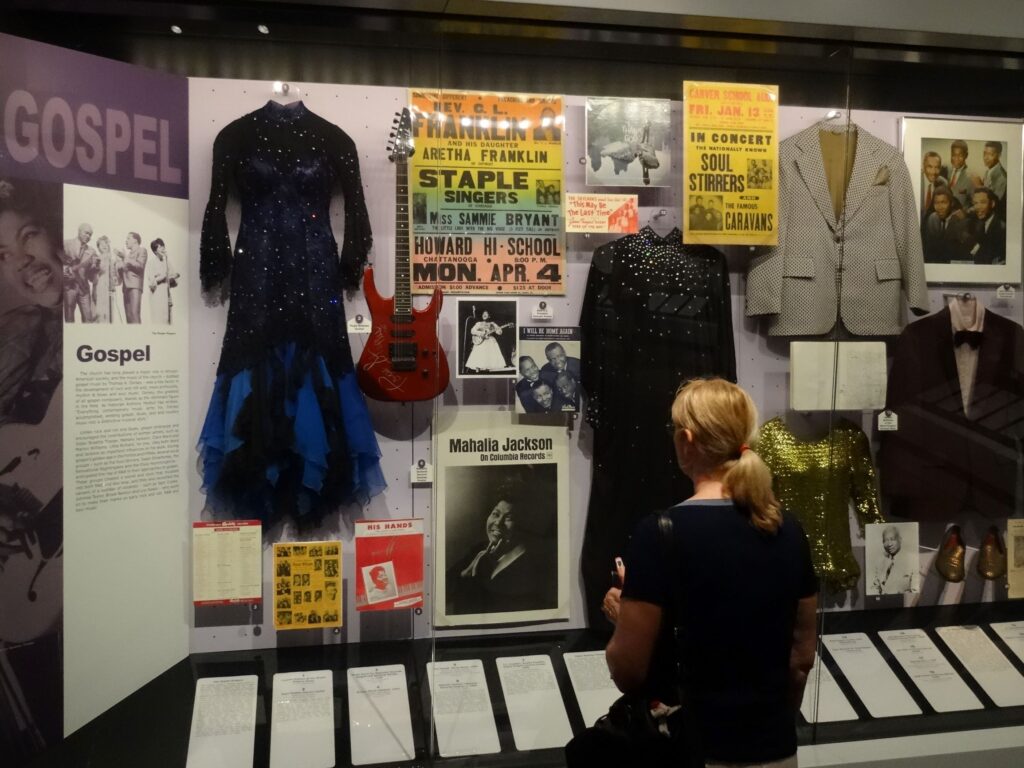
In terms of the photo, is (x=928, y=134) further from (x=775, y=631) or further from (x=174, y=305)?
(x=174, y=305)

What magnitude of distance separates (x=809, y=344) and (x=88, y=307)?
2104mm

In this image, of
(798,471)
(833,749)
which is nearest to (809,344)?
(798,471)

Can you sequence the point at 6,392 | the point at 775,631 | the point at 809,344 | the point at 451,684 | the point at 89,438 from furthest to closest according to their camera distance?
1. the point at 809,344
2. the point at 451,684
3. the point at 89,438
4. the point at 6,392
5. the point at 775,631

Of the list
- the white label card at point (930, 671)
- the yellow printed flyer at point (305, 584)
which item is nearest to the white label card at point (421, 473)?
the yellow printed flyer at point (305, 584)

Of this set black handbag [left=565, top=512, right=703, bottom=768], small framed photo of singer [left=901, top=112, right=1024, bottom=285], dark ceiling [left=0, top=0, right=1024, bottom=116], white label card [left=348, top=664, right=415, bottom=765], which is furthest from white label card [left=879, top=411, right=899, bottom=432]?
white label card [left=348, top=664, right=415, bottom=765]

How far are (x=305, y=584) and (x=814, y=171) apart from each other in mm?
1999

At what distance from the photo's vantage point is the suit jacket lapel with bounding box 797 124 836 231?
98.6 inches

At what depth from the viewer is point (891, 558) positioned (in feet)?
8.79

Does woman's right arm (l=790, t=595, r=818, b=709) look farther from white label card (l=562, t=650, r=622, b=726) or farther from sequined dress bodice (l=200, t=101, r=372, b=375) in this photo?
sequined dress bodice (l=200, t=101, r=372, b=375)

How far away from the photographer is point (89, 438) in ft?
7.22

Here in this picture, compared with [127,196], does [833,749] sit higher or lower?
lower

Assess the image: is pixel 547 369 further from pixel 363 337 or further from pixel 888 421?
pixel 888 421

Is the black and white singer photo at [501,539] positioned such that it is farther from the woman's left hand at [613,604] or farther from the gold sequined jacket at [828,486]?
the woman's left hand at [613,604]

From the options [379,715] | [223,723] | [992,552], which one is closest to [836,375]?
[992,552]
